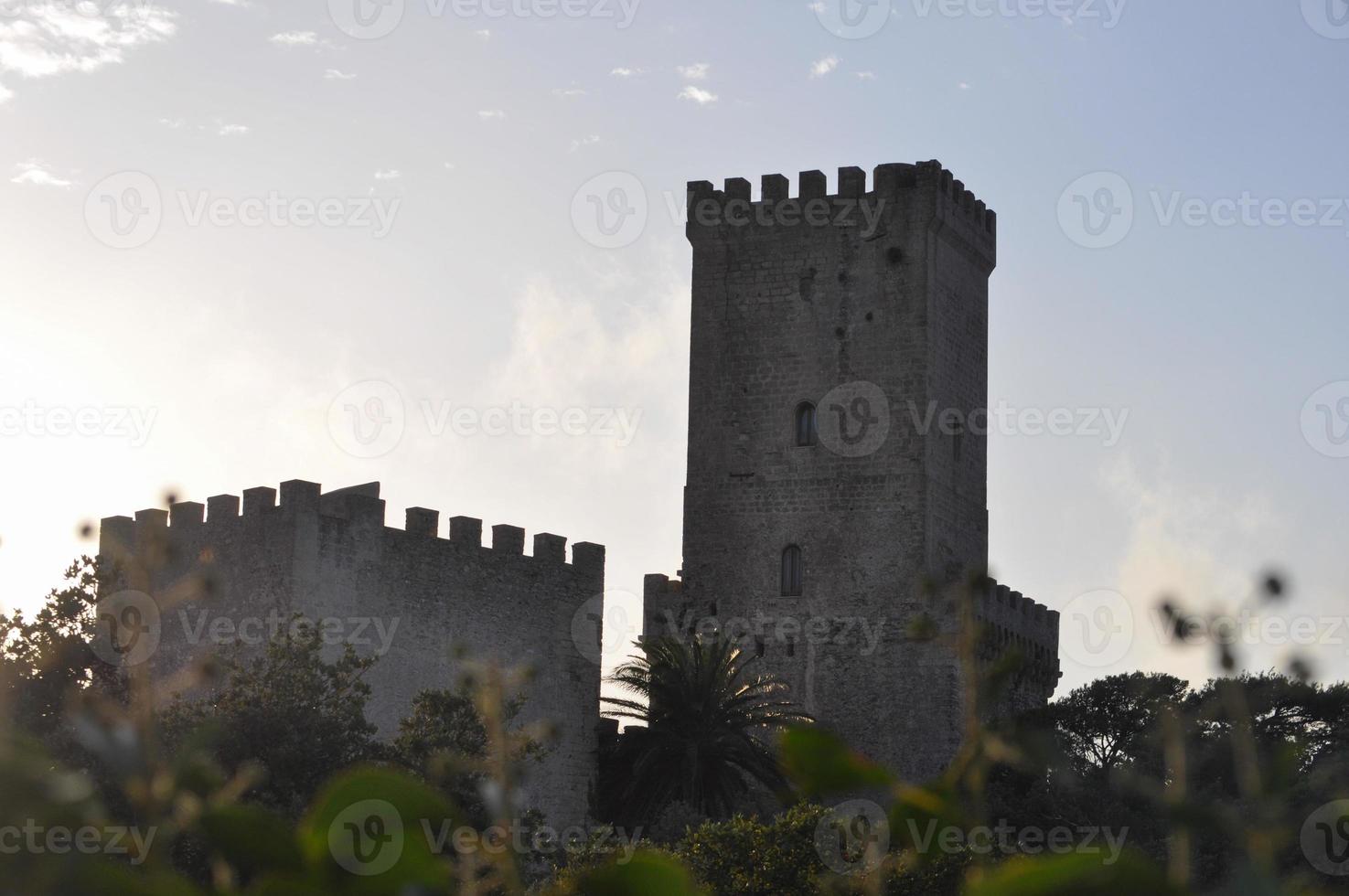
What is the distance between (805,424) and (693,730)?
228 inches

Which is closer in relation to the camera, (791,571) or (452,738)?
(452,738)

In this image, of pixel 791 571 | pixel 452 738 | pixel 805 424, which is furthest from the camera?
pixel 805 424

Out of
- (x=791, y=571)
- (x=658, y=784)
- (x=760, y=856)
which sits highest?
(x=791, y=571)

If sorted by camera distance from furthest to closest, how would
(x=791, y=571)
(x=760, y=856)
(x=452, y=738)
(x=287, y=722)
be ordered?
(x=791, y=571) < (x=760, y=856) < (x=452, y=738) < (x=287, y=722)

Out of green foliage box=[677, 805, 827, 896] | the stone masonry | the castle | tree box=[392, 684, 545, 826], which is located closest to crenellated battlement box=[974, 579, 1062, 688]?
the castle

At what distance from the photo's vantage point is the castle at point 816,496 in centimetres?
3012

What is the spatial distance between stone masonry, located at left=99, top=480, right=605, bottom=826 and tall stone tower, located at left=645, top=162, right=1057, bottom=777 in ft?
12.7

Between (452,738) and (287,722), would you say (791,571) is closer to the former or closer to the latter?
(452,738)

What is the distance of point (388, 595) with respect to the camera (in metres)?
27.7

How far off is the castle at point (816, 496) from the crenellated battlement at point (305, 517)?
0.20ft

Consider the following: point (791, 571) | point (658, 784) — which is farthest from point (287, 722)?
point (791, 571)

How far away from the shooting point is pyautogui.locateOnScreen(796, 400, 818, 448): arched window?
33.1 m

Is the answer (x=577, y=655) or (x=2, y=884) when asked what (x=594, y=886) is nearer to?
(x=2, y=884)

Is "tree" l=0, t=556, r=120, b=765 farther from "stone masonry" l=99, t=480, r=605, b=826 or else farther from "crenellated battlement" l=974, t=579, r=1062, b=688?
"crenellated battlement" l=974, t=579, r=1062, b=688
